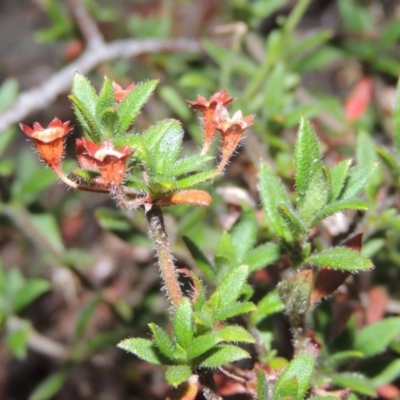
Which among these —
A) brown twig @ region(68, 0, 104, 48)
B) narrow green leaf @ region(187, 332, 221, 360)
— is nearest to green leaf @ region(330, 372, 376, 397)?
narrow green leaf @ region(187, 332, 221, 360)

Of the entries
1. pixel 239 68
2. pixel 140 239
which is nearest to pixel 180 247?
pixel 140 239

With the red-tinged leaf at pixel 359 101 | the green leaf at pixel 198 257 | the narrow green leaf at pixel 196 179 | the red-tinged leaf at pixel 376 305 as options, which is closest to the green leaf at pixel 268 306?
the green leaf at pixel 198 257

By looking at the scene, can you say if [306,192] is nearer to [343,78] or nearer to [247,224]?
[247,224]

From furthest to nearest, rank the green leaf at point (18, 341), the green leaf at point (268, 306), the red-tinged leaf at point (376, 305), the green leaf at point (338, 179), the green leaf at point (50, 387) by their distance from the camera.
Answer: the green leaf at point (50, 387), the green leaf at point (18, 341), the red-tinged leaf at point (376, 305), the green leaf at point (268, 306), the green leaf at point (338, 179)

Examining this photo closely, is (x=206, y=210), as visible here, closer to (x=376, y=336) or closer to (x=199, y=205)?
(x=376, y=336)

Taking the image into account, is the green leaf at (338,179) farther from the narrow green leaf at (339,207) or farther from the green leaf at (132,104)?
the green leaf at (132,104)

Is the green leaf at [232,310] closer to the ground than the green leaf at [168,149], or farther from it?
closer to the ground

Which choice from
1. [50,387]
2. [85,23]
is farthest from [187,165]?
[85,23]

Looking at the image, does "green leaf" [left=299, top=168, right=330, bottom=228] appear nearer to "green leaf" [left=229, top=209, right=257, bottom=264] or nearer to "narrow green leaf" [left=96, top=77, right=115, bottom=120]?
"green leaf" [left=229, top=209, right=257, bottom=264]
